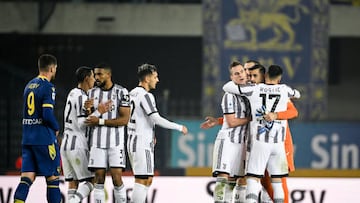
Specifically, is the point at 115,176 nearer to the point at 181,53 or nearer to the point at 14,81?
the point at 14,81

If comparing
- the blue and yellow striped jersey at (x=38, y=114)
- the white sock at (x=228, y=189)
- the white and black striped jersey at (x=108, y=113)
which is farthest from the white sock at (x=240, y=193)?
the blue and yellow striped jersey at (x=38, y=114)

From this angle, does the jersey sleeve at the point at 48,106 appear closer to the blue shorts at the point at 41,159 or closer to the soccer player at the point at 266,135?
the blue shorts at the point at 41,159

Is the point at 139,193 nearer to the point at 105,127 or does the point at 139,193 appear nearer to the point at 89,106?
the point at 105,127

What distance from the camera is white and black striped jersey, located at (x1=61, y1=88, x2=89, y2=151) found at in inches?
495

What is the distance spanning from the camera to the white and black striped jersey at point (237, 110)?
1245cm

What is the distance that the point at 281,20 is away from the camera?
19938 mm

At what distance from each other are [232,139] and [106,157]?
1343 mm

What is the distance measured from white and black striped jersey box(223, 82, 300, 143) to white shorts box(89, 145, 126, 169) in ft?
4.33

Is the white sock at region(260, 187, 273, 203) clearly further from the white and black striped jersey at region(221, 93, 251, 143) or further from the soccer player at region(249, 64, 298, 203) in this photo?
the white and black striped jersey at region(221, 93, 251, 143)

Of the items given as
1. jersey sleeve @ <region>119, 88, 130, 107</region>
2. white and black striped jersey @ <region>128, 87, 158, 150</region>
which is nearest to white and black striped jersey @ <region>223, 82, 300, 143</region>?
white and black striped jersey @ <region>128, 87, 158, 150</region>

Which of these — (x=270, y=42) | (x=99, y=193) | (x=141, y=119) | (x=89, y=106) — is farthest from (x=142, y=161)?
(x=270, y=42)

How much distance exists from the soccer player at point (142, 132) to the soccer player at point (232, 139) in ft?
1.54

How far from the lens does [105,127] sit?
12383mm

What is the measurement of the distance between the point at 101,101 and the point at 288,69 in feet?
26.4
